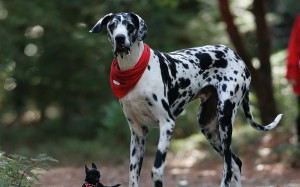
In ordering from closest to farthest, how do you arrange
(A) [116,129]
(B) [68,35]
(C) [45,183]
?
(C) [45,183] → (A) [116,129] → (B) [68,35]

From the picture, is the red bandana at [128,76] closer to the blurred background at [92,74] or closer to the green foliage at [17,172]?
the green foliage at [17,172]

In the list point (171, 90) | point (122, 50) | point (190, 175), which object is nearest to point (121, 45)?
point (122, 50)

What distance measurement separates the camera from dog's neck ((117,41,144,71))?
643cm

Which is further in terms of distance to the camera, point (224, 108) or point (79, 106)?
point (79, 106)

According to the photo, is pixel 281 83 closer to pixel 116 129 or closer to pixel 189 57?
pixel 116 129

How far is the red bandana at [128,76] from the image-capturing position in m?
6.38

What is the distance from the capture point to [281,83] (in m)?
17.1

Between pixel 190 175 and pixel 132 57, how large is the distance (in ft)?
19.0

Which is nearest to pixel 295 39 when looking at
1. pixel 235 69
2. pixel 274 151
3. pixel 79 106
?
pixel 274 151

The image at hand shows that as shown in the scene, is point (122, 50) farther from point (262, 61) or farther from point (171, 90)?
point (262, 61)

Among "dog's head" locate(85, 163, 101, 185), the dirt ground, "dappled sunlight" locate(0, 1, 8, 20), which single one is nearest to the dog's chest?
"dog's head" locate(85, 163, 101, 185)

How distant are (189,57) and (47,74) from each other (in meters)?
10.9

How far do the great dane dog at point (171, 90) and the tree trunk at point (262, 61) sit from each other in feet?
17.3

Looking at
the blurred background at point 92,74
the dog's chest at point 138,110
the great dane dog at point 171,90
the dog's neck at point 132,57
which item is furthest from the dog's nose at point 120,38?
the blurred background at point 92,74
